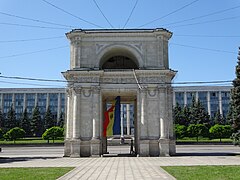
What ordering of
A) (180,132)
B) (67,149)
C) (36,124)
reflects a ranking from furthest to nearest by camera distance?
(36,124) < (180,132) < (67,149)

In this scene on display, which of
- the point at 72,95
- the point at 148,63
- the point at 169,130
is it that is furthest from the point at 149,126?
the point at 72,95

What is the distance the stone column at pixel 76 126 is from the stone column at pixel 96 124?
4.96 feet

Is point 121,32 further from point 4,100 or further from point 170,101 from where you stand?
point 4,100

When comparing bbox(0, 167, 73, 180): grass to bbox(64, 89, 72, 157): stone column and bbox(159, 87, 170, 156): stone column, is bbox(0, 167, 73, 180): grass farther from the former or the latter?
bbox(159, 87, 170, 156): stone column

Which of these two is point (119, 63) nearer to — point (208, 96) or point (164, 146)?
point (164, 146)

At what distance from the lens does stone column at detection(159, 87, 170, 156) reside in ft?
96.6

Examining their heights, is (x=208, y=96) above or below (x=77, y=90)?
above

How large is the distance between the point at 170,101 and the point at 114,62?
10107mm

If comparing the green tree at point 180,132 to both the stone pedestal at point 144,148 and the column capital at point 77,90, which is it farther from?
the column capital at point 77,90

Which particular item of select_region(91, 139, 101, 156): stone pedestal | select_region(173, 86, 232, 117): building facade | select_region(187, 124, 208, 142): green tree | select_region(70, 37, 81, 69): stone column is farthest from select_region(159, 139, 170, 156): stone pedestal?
select_region(173, 86, 232, 117): building facade

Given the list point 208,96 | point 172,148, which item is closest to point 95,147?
point 172,148

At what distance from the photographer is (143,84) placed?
101 feet

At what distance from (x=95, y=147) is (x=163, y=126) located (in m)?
7.24

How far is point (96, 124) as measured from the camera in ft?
98.4
